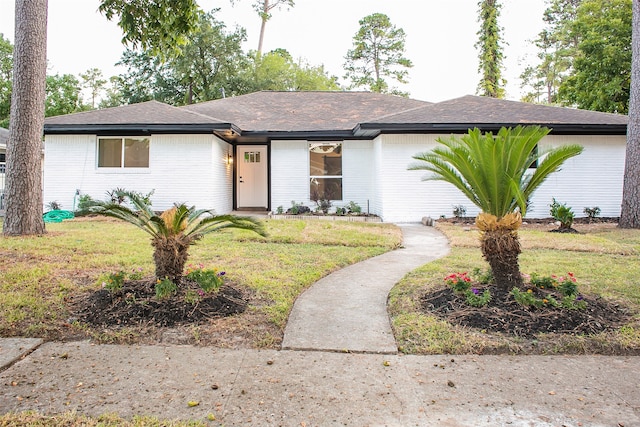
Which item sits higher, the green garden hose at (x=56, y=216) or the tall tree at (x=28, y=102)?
the tall tree at (x=28, y=102)

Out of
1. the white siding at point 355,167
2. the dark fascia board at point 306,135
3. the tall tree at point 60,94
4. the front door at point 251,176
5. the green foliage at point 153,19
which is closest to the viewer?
the green foliage at point 153,19

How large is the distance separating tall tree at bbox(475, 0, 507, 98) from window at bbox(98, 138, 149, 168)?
19333 mm

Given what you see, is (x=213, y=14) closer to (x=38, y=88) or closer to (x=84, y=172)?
(x=84, y=172)

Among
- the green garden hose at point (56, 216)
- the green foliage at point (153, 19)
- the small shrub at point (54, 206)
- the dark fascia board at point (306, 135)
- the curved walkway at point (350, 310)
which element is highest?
the green foliage at point (153, 19)

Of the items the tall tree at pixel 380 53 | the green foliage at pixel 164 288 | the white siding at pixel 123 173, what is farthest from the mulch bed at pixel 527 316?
the tall tree at pixel 380 53

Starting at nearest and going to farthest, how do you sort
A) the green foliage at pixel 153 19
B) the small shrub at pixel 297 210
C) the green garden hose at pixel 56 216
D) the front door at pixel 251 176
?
the green foliage at pixel 153 19 < the green garden hose at pixel 56 216 < the small shrub at pixel 297 210 < the front door at pixel 251 176

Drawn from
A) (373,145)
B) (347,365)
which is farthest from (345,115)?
(347,365)

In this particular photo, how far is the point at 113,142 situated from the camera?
13.0 m

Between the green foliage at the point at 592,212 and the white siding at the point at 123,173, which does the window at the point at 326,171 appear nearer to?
the white siding at the point at 123,173

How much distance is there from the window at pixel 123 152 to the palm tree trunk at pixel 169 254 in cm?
994

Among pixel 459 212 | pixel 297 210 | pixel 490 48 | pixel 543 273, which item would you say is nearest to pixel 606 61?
pixel 490 48

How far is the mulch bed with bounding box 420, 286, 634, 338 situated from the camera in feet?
11.4

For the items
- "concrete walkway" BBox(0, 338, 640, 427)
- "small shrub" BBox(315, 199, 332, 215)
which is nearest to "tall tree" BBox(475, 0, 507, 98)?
"small shrub" BBox(315, 199, 332, 215)

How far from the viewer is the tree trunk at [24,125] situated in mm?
7691
